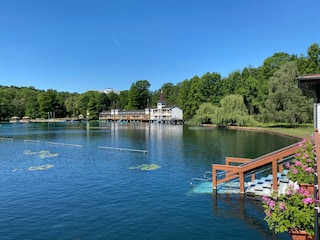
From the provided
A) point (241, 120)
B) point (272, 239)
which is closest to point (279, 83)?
point (241, 120)

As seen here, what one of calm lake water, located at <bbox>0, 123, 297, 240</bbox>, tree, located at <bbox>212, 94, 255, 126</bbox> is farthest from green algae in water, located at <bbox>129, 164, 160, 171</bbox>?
tree, located at <bbox>212, 94, 255, 126</bbox>

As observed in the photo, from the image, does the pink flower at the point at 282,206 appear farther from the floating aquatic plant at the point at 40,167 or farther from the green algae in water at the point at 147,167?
the floating aquatic plant at the point at 40,167

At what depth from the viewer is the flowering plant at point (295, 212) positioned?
6.02 m

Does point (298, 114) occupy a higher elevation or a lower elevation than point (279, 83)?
lower

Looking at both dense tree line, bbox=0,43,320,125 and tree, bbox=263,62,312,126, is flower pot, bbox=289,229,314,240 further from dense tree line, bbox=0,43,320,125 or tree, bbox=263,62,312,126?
tree, bbox=263,62,312,126

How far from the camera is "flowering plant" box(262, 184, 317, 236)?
237 inches

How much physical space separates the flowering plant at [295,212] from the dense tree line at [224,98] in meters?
28.8

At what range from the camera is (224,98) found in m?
72.7

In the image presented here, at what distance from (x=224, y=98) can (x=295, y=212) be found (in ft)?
224

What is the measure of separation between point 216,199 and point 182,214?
2.66 meters

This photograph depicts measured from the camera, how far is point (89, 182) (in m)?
18.9

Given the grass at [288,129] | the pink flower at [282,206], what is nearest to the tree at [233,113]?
the grass at [288,129]

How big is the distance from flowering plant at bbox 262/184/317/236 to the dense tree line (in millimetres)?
28799

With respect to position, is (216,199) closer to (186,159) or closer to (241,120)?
(186,159)
